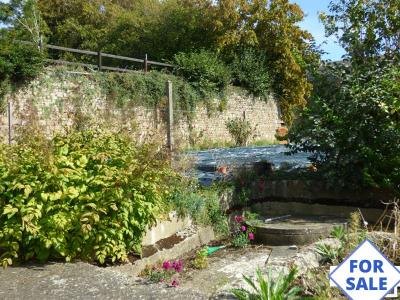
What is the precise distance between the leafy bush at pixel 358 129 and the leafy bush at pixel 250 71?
1506 centimetres

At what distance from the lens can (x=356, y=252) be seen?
2316 millimetres

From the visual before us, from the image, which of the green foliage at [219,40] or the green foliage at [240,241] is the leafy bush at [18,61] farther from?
the green foliage at [240,241]

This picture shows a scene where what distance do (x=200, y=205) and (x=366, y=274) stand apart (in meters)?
3.66

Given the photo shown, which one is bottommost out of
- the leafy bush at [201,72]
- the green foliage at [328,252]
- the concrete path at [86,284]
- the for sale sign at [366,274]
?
the concrete path at [86,284]

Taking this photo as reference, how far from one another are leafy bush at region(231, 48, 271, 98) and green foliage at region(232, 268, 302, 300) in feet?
62.6

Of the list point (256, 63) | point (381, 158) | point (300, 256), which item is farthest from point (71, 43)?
point (300, 256)

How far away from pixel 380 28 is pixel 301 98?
53.0 ft

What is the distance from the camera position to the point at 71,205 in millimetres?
4055

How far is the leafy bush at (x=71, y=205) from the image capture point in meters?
3.85

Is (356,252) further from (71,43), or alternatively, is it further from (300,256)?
(71,43)

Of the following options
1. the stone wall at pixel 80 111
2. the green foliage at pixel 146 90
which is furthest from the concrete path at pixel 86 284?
the green foliage at pixel 146 90

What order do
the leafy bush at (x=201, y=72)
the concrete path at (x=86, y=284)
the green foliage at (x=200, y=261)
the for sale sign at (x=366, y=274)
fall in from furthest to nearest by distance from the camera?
the leafy bush at (x=201, y=72), the green foliage at (x=200, y=261), the concrete path at (x=86, y=284), the for sale sign at (x=366, y=274)

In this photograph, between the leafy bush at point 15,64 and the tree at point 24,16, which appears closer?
the leafy bush at point 15,64

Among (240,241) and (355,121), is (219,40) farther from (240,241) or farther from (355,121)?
(240,241)
